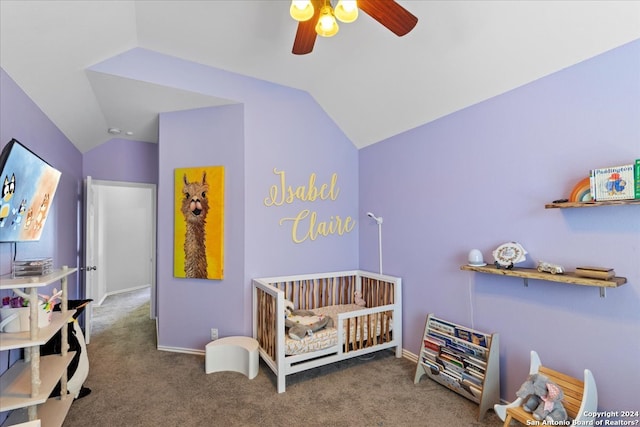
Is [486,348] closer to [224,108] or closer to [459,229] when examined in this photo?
[459,229]

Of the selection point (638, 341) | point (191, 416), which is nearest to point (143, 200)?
point (191, 416)

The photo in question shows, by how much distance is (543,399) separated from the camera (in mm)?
1691

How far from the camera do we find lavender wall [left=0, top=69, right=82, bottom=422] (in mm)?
1786

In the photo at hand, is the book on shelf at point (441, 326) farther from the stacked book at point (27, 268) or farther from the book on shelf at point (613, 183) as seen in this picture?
the stacked book at point (27, 268)

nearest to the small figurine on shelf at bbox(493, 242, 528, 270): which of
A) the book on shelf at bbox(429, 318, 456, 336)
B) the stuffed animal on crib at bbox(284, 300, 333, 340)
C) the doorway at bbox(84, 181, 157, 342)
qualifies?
the book on shelf at bbox(429, 318, 456, 336)

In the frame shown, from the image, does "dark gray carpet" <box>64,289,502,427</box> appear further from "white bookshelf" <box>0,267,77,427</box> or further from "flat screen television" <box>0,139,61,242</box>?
"flat screen television" <box>0,139,61,242</box>

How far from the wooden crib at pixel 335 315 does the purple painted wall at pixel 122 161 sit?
244 centimetres

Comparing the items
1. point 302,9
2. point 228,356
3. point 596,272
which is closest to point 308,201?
point 228,356

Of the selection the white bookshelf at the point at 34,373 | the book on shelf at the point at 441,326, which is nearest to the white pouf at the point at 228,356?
the white bookshelf at the point at 34,373

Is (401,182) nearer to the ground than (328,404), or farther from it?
farther from it

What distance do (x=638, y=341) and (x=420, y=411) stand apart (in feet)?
4.26

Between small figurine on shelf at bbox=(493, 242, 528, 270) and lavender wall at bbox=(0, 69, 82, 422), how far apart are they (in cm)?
305

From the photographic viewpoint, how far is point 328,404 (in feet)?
7.23

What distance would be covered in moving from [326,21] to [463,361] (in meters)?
2.36
